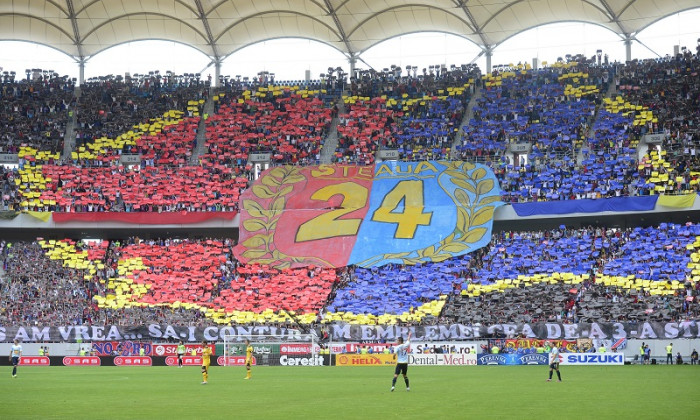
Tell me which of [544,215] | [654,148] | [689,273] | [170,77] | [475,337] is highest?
[170,77]

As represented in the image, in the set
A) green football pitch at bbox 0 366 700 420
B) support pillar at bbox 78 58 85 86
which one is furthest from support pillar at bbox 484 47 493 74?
green football pitch at bbox 0 366 700 420

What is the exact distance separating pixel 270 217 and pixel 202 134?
13.7 meters

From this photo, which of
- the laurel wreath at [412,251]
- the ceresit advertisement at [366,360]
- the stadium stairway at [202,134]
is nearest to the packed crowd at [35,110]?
the stadium stairway at [202,134]

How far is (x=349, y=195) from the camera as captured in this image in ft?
232

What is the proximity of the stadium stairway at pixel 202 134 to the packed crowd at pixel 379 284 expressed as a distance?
9544 mm

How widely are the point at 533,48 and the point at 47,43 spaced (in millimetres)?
44790

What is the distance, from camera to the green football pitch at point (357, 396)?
2255 cm

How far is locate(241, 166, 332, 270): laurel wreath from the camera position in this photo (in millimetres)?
67000

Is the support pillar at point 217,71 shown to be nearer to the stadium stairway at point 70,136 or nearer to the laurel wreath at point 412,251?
the stadium stairway at point 70,136

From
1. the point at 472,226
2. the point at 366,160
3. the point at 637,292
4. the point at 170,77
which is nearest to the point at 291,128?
the point at 366,160

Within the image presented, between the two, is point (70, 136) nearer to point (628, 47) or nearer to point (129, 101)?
point (129, 101)

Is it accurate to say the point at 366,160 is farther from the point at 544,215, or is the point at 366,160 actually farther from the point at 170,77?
the point at 170,77

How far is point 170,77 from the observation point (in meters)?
85.0

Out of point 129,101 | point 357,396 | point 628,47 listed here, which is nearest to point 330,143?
point 129,101
